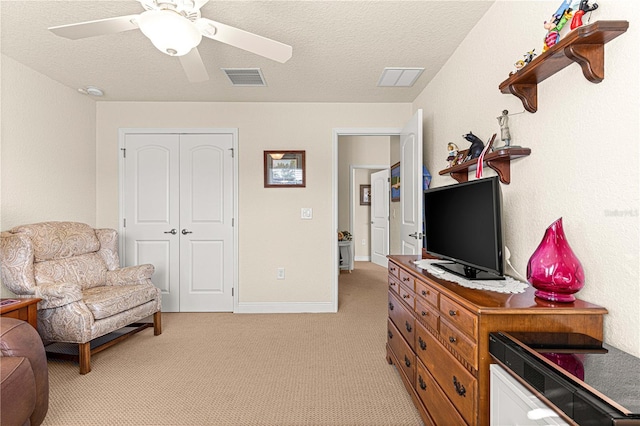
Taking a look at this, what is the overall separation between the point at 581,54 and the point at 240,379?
2554 millimetres

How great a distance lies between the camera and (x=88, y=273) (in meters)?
2.95

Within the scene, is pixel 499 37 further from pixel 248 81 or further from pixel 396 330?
pixel 248 81

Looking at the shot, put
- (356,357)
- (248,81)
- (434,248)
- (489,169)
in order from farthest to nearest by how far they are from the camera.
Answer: (248,81), (356,357), (434,248), (489,169)

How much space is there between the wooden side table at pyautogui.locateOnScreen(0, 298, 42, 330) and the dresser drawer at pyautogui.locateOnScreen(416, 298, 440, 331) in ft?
8.07

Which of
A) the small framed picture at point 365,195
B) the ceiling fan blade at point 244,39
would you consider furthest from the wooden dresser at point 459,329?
the small framed picture at point 365,195

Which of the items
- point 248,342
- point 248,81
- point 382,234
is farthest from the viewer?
point 382,234

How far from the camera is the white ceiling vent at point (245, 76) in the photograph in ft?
9.63

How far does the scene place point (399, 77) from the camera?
306cm

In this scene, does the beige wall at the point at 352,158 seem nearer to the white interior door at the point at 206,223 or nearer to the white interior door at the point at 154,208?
the white interior door at the point at 206,223

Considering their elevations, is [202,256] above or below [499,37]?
below

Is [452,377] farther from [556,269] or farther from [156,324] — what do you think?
[156,324]

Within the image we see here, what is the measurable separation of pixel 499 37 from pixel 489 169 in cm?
76

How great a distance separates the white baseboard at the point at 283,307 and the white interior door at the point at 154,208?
2.62 feet

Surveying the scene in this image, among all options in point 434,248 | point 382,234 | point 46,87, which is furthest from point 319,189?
point 382,234
